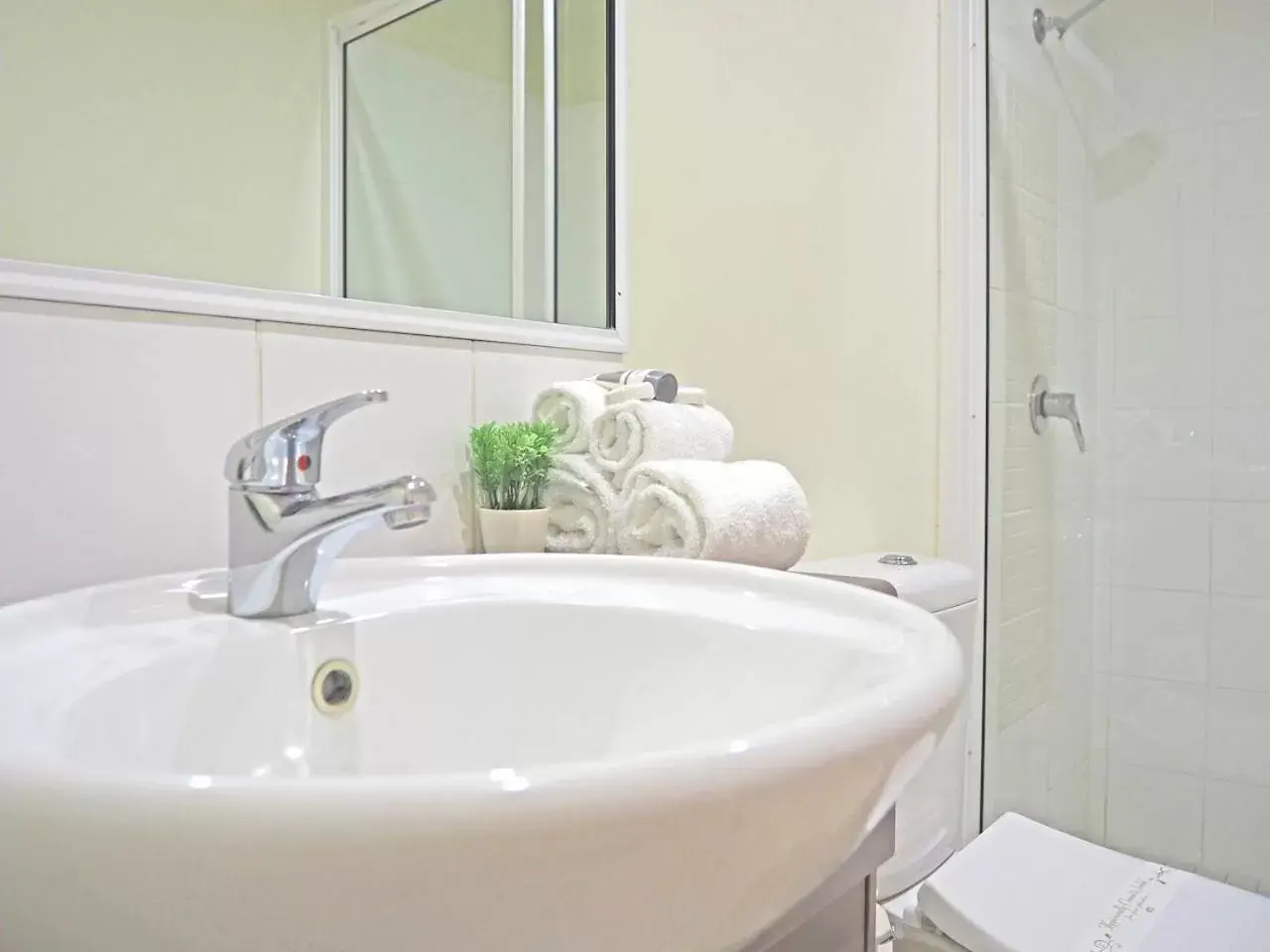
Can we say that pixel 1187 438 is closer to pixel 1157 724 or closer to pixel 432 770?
pixel 1157 724

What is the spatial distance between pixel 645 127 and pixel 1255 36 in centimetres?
136

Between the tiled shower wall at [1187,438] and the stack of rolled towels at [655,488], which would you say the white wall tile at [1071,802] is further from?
the stack of rolled towels at [655,488]

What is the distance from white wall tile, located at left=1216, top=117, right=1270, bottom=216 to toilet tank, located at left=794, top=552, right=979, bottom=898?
1.02m

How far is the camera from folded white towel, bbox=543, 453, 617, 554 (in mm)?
841

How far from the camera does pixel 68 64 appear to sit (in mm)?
649

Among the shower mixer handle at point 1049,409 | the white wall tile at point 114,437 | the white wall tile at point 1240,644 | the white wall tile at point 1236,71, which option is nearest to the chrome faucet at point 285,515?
the white wall tile at point 114,437

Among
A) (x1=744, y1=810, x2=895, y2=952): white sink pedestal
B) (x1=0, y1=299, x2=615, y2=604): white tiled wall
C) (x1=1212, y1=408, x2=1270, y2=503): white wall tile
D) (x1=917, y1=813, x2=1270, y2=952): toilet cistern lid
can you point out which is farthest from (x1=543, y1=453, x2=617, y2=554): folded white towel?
(x1=1212, y1=408, x2=1270, y2=503): white wall tile

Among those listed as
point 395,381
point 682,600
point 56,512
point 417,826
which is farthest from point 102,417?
point 417,826

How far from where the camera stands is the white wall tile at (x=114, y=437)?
2.00 feet

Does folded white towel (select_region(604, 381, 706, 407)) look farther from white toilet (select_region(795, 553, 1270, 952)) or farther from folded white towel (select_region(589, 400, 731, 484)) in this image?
white toilet (select_region(795, 553, 1270, 952))

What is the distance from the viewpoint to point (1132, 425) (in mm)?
1858

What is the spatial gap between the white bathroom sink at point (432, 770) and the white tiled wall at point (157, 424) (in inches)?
3.0

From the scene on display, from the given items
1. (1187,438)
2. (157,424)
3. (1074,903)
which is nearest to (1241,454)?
(1187,438)

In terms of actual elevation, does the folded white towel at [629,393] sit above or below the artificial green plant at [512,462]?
above
